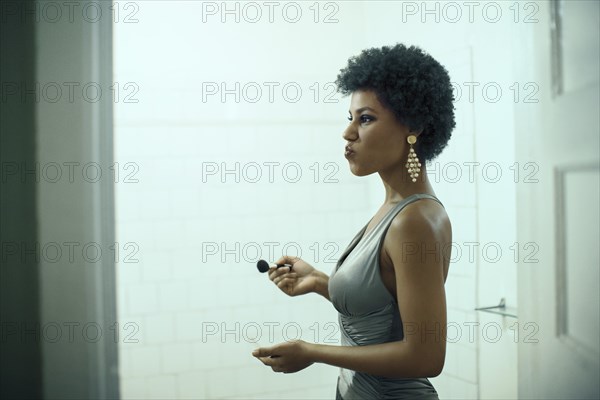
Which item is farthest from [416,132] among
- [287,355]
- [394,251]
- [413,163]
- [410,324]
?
[287,355]

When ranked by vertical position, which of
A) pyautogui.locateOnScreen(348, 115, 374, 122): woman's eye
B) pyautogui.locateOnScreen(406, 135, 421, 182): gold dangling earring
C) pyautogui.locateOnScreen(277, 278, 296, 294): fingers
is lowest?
pyautogui.locateOnScreen(277, 278, 296, 294): fingers

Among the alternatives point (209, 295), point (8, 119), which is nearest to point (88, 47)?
point (8, 119)

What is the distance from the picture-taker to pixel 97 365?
82cm

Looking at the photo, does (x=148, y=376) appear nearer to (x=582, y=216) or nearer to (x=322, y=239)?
(x=322, y=239)

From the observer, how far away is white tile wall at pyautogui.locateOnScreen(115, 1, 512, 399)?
1593mm

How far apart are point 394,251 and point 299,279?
1.07 ft

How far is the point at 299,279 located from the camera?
3.78 feet

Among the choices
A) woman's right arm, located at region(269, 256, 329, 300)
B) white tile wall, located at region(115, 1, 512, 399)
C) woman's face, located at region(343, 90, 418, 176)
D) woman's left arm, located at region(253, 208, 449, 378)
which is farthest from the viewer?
white tile wall, located at region(115, 1, 512, 399)

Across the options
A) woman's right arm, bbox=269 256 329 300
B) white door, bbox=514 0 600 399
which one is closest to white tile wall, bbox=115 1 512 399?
white door, bbox=514 0 600 399

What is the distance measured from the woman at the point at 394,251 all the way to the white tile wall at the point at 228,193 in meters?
0.55

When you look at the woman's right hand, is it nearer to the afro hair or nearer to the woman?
the woman

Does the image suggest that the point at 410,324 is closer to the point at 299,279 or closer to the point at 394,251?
the point at 394,251

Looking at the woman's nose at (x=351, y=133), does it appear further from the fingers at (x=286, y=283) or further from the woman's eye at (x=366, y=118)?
the fingers at (x=286, y=283)

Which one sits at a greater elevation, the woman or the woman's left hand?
the woman
